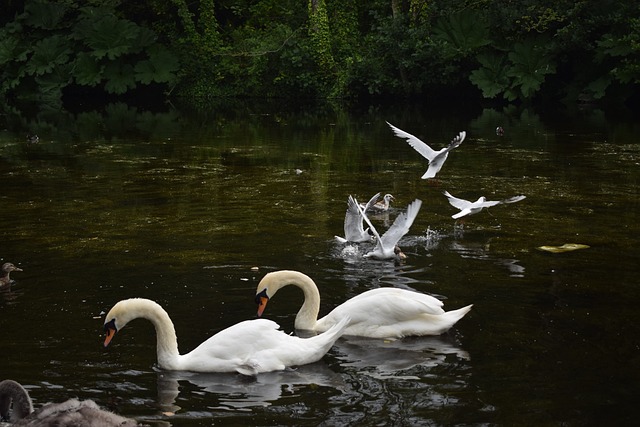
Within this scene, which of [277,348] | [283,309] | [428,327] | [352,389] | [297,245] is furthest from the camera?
[297,245]

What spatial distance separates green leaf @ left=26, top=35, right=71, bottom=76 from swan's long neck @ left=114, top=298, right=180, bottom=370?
2873 cm

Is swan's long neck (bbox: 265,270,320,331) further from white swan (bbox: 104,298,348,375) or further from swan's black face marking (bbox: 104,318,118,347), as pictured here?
swan's black face marking (bbox: 104,318,118,347)

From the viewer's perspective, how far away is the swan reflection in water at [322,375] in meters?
6.35

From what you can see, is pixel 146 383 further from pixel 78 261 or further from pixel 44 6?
pixel 44 6

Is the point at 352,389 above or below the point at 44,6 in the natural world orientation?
below

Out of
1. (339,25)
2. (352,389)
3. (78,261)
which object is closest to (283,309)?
(352,389)

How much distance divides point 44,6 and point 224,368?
31119 mm

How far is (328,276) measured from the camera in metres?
9.32

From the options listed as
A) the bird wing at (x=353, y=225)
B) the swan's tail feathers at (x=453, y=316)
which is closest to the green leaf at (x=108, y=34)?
the bird wing at (x=353, y=225)

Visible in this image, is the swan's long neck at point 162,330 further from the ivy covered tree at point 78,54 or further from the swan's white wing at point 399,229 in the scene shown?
the ivy covered tree at point 78,54

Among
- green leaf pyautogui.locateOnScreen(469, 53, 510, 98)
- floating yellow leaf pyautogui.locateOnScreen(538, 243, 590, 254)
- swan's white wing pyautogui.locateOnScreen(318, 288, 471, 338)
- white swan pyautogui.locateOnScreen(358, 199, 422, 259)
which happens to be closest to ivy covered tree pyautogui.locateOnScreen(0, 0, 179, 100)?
green leaf pyautogui.locateOnScreen(469, 53, 510, 98)

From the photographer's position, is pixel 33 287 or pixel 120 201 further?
pixel 120 201

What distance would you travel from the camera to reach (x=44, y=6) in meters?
35.3

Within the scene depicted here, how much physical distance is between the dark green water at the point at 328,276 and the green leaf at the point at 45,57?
50.5 ft
